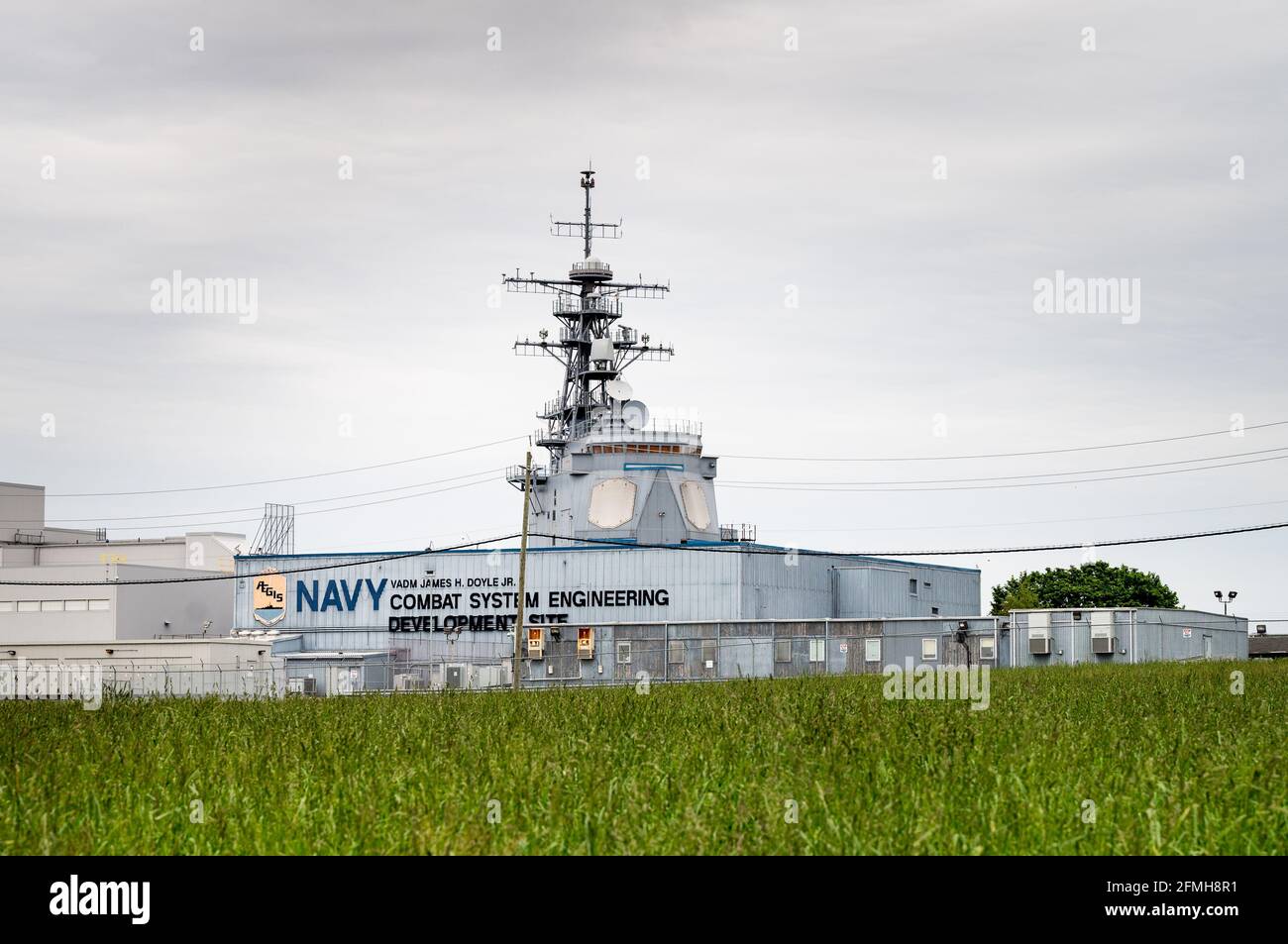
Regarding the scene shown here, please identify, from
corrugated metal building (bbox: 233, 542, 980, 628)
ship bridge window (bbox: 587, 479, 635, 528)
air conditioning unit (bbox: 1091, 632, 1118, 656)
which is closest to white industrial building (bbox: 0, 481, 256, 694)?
corrugated metal building (bbox: 233, 542, 980, 628)

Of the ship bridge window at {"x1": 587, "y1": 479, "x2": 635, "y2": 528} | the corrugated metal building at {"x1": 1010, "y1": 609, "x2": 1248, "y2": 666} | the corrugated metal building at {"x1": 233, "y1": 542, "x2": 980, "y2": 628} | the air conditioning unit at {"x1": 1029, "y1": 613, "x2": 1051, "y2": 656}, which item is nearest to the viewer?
the corrugated metal building at {"x1": 1010, "y1": 609, "x2": 1248, "y2": 666}

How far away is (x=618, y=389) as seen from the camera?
73.2 m

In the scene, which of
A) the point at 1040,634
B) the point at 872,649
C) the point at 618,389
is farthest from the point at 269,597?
the point at 1040,634

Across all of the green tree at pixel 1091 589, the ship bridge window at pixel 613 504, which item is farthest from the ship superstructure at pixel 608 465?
the green tree at pixel 1091 589

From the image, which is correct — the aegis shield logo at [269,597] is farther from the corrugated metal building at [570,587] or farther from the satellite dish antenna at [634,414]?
the satellite dish antenna at [634,414]

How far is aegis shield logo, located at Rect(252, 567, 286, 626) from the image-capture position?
233 feet

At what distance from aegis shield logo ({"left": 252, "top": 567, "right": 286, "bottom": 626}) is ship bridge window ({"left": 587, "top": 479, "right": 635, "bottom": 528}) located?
16.9 m

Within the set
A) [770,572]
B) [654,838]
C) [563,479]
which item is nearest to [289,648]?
[563,479]

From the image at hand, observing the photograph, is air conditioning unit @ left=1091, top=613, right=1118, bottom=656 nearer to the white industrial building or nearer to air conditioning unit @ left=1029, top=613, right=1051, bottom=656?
air conditioning unit @ left=1029, top=613, right=1051, bottom=656

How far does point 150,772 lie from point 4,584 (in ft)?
234

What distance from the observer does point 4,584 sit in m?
74.8

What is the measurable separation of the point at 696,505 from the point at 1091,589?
50.9 metres

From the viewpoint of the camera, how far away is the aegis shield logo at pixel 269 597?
233 feet
